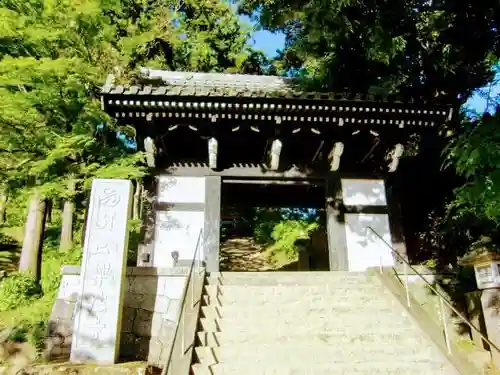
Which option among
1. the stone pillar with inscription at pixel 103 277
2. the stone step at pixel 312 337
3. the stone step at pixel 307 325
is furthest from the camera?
the stone step at pixel 307 325

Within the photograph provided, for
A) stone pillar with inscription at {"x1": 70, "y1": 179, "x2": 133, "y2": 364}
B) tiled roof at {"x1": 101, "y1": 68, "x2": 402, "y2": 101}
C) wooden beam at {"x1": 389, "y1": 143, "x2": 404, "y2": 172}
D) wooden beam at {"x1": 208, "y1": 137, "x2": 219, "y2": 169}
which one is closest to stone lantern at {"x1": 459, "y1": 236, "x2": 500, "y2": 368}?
wooden beam at {"x1": 389, "y1": 143, "x2": 404, "y2": 172}

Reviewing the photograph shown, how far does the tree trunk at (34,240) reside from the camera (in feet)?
33.8

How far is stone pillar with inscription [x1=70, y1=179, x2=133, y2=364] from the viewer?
5188 mm

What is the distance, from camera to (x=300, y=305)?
6.05 m

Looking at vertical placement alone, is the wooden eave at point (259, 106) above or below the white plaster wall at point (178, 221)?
above

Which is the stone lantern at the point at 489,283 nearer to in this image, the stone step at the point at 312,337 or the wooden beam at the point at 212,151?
the stone step at the point at 312,337

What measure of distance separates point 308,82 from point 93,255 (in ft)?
25.7

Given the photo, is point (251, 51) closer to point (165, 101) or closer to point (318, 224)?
point (318, 224)

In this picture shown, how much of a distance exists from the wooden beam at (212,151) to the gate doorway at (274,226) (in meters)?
0.83

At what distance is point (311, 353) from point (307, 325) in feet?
2.17

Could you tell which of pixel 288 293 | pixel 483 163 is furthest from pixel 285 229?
pixel 483 163

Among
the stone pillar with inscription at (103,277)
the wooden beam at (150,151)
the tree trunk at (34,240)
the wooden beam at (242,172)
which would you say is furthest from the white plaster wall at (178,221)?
the tree trunk at (34,240)

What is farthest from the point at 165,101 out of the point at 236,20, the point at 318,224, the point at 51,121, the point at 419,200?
the point at 236,20

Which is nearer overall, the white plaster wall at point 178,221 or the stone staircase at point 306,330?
the stone staircase at point 306,330
